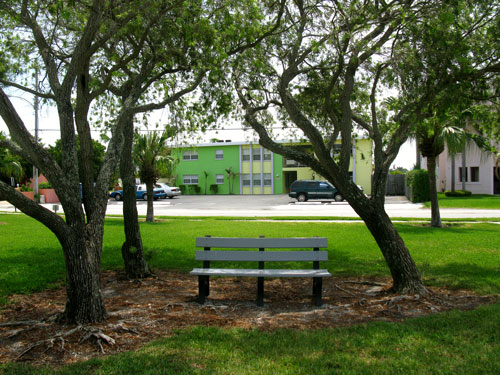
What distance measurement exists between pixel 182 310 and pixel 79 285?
1.37 meters

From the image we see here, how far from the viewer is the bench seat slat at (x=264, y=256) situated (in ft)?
19.9

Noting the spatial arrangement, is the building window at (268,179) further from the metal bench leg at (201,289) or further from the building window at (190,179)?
the metal bench leg at (201,289)

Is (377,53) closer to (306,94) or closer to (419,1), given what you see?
(419,1)

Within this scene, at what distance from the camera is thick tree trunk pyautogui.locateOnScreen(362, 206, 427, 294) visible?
6.21 m

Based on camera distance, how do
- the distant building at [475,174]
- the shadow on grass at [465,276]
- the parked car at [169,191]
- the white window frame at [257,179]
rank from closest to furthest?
the shadow on grass at [465,276]
the distant building at [475,174]
the parked car at [169,191]
the white window frame at [257,179]

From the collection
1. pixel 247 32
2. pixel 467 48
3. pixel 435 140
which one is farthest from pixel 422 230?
pixel 247 32

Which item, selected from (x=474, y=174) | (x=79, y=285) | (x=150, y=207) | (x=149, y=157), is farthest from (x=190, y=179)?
(x=79, y=285)

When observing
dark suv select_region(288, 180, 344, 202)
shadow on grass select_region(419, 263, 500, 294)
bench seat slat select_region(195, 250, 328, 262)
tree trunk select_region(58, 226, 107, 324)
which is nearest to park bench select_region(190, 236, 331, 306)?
bench seat slat select_region(195, 250, 328, 262)

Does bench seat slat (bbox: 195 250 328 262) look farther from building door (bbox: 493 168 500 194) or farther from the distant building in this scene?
building door (bbox: 493 168 500 194)

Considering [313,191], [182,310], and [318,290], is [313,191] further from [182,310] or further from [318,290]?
[182,310]

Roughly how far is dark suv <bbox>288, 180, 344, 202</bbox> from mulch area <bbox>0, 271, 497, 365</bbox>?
88.3ft

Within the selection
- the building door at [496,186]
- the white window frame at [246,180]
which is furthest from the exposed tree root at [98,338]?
the white window frame at [246,180]

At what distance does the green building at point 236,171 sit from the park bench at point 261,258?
132ft

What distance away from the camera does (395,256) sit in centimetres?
638
